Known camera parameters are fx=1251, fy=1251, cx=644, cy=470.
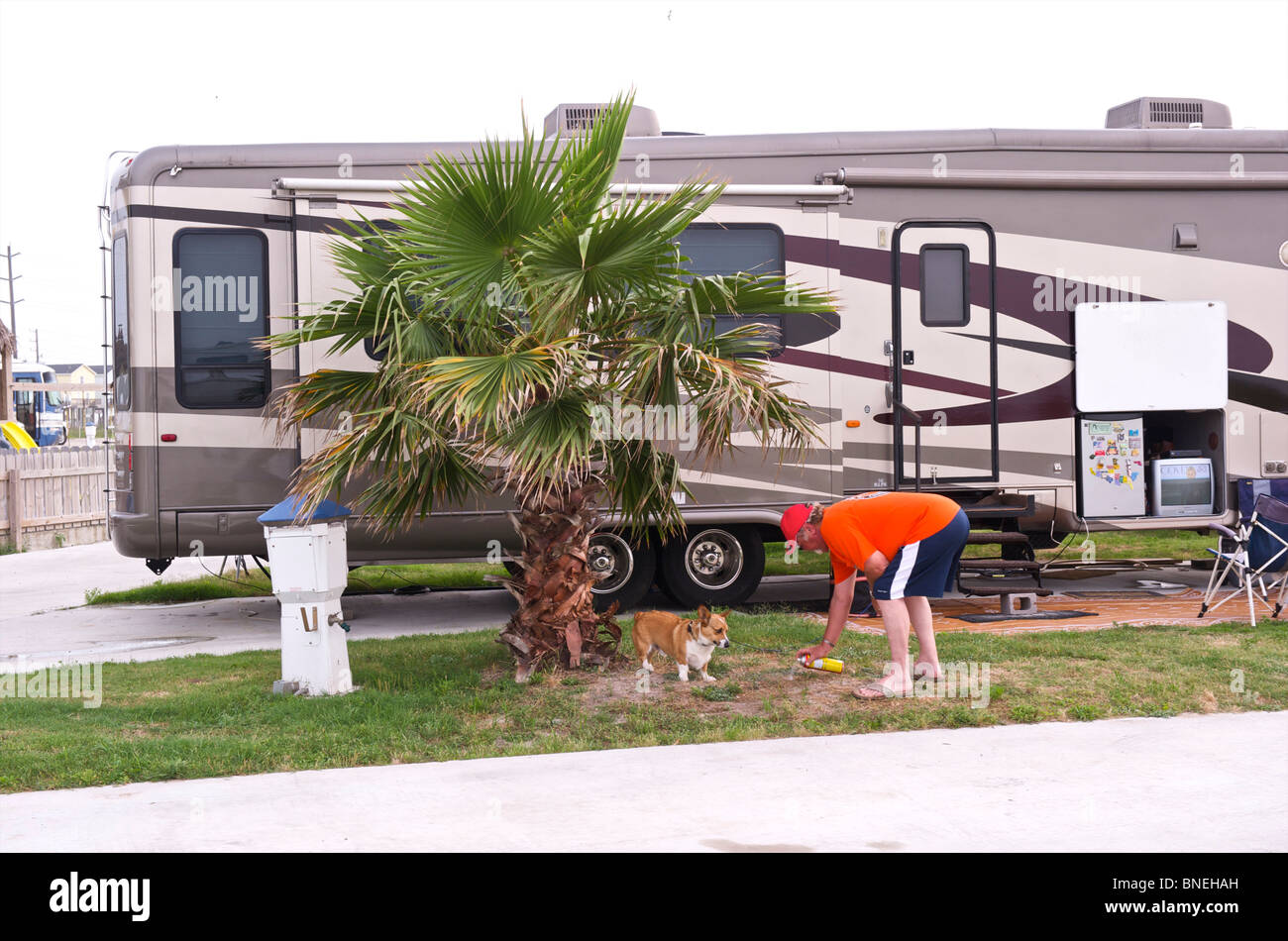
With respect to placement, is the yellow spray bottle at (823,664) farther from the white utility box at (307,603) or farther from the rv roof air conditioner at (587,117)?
the rv roof air conditioner at (587,117)

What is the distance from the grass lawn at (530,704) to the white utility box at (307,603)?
222mm

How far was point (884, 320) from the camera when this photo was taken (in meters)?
10.6

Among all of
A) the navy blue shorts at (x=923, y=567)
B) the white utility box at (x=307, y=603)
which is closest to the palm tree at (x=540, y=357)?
the white utility box at (x=307, y=603)

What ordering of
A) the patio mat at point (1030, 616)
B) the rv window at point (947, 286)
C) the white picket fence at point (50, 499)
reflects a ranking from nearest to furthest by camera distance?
the patio mat at point (1030, 616) → the rv window at point (947, 286) → the white picket fence at point (50, 499)

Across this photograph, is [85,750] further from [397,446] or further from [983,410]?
[983,410]

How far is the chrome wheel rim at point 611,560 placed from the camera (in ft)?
34.4

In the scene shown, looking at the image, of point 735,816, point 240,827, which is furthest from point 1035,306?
point 240,827

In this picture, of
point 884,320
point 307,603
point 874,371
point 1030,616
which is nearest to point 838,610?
point 307,603

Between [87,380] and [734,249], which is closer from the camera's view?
[734,249]

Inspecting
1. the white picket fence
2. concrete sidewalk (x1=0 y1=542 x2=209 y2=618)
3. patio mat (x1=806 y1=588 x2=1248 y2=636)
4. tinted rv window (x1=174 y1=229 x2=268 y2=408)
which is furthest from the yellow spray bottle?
the white picket fence

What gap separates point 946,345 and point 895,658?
4.20 meters

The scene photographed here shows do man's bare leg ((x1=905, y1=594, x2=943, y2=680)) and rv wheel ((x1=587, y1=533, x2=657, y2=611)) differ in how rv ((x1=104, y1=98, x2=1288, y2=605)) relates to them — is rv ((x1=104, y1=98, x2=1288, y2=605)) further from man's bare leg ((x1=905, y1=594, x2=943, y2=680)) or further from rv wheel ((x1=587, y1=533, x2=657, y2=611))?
man's bare leg ((x1=905, y1=594, x2=943, y2=680))

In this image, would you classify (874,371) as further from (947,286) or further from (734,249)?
(734,249)

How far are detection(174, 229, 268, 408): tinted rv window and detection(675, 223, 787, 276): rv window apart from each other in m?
3.46
